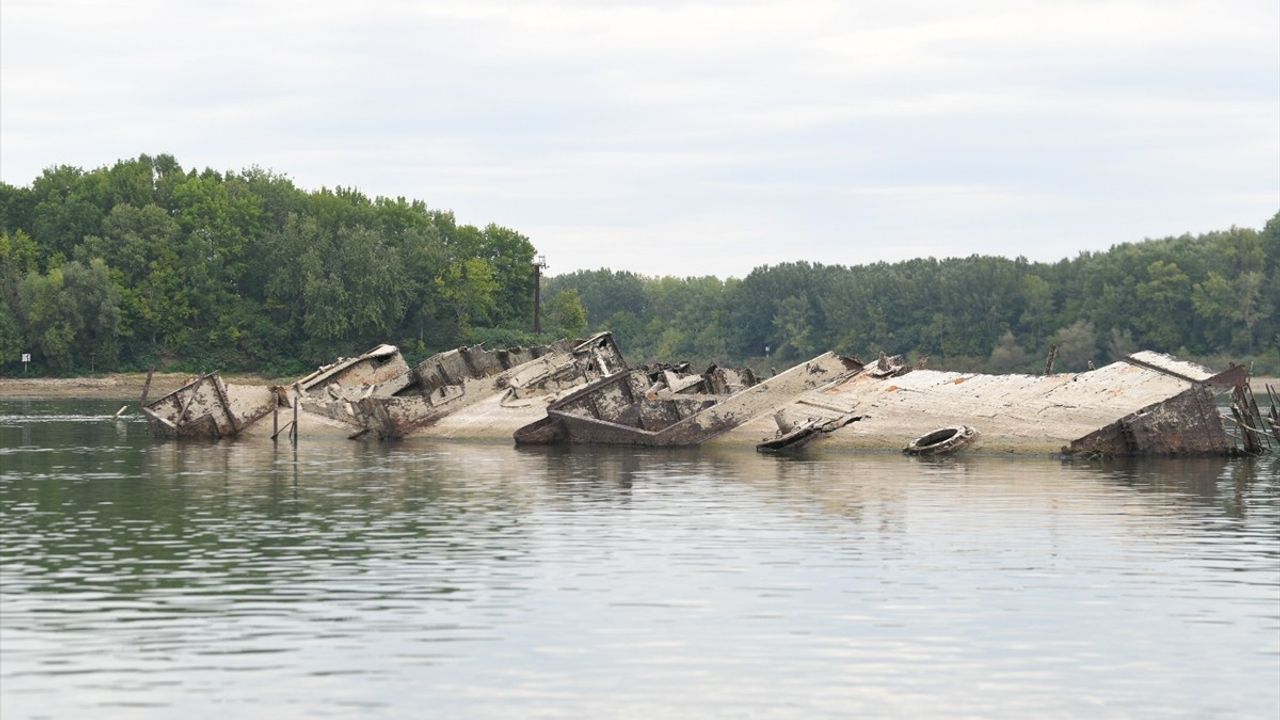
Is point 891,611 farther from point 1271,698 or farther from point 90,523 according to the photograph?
point 90,523

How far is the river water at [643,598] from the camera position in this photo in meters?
16.4

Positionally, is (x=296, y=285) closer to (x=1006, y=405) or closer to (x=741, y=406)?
(x=741, y=406)

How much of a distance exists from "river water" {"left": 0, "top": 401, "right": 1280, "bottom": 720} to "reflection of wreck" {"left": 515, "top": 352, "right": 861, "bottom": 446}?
11.2m

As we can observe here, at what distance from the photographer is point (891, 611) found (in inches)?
813

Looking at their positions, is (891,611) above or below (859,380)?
below

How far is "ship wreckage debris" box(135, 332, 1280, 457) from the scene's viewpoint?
148 feet

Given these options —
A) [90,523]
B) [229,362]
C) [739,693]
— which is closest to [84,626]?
[739,693]

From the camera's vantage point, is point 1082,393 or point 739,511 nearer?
point 739,511

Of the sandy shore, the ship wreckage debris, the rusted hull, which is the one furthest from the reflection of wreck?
the sandy shore

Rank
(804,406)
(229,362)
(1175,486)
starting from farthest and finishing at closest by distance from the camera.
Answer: (229,362), (804,406), (1175,486)

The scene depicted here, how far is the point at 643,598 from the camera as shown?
71.2ft

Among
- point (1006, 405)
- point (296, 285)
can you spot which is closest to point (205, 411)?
point (1006, 405)

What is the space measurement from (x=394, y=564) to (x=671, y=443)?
26.1 m

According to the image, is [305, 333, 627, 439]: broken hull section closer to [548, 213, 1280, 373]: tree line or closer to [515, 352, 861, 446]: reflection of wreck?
[515, 352, 861, 446]: reflection of wreck
